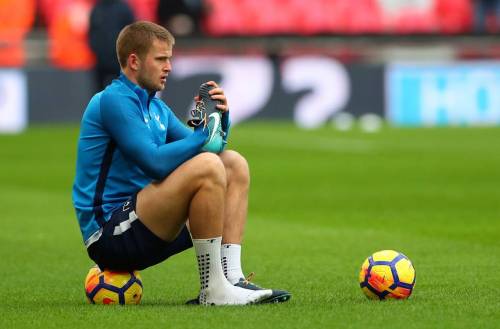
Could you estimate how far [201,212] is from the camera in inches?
250

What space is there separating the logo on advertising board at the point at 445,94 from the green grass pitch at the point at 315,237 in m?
3.72

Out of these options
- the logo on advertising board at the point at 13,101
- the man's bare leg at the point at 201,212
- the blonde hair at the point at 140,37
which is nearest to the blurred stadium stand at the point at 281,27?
the logo on advertising board at the point at 13,101

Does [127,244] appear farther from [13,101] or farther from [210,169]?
[13,101]

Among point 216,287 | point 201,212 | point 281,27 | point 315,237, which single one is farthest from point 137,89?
point 281,27

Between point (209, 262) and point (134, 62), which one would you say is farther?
point (134, 62)

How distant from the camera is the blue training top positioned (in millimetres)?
6426

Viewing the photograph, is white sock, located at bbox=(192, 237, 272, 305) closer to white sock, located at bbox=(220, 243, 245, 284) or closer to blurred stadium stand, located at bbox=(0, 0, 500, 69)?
white sock, located at bbox=(220, 243, 245, 284)

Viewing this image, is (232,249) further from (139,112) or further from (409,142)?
(409,142)

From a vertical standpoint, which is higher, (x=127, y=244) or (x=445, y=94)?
(x=127, y=244)

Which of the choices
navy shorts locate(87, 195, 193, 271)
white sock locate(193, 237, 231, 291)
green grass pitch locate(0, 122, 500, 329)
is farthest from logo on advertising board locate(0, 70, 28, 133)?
white sock locate(193, 237, 231, 291)

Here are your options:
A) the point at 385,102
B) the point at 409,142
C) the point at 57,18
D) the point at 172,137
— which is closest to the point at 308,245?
the point at 172,137

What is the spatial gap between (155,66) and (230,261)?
105cm

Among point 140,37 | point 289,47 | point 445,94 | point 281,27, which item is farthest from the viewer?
point 281,27

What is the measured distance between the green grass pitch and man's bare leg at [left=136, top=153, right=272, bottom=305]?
13 centimetres
